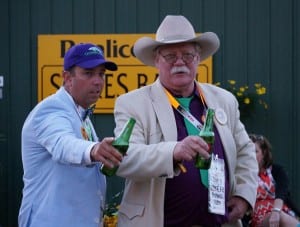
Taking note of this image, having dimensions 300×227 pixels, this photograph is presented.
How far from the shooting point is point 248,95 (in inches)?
263

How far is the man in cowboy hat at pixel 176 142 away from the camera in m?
3.38

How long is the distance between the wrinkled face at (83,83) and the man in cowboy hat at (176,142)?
17cm

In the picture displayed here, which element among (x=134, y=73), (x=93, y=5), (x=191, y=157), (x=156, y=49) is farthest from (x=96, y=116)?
(x=191, y=157)

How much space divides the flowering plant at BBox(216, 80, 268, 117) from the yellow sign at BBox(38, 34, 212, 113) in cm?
24

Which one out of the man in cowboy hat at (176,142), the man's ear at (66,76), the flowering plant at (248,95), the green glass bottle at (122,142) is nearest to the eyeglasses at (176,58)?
the man in cowboy hat at (176,142)

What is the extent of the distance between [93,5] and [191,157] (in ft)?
13.4

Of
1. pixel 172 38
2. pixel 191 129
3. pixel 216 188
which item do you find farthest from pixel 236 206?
pixel 172 38

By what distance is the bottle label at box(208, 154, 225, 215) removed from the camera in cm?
340

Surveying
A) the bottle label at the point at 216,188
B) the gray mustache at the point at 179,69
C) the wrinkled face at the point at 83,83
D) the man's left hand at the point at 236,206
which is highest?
the gray mustache at the point at 179,69

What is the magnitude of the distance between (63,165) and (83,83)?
435 mm

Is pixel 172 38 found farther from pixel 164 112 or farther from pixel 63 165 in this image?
pixel 63 165

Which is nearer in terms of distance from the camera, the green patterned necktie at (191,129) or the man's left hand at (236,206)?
the green patterned necktie at (191,129)

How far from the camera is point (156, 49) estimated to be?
143 inches

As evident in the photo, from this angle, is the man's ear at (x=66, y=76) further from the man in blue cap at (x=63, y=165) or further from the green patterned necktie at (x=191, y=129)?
the green patterned necktie at (x=191, y=129)
